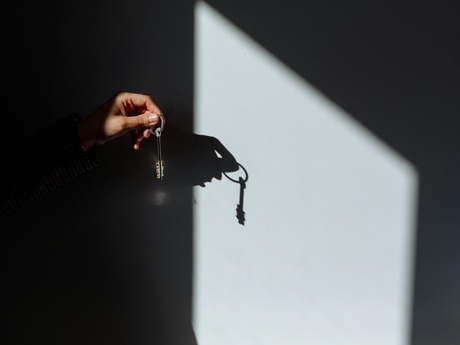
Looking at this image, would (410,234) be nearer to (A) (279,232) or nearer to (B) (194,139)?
(A) (279,232)

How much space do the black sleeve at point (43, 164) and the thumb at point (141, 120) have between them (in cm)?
7

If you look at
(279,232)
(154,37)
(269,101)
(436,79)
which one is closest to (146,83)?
(154,37)

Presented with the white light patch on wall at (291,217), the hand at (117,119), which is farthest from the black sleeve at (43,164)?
the white light patch on wall at (291,217)

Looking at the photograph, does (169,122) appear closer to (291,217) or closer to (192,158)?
(192,158)

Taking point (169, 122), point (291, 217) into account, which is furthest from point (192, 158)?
point (291, 217)

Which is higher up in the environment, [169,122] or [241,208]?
[169,122]

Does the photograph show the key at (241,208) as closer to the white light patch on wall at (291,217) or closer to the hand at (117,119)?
the white light patch on wall at (291,217)

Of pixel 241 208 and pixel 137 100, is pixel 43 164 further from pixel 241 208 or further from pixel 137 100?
pixel 241 208

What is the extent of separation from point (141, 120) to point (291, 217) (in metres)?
0.27

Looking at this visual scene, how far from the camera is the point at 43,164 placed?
0.72 meters

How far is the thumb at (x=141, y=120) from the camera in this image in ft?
2.27

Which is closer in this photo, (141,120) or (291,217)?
(141,120)

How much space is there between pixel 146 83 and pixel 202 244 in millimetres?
253

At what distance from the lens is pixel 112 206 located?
2.72 ft
